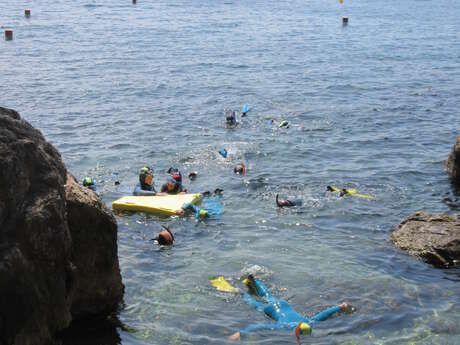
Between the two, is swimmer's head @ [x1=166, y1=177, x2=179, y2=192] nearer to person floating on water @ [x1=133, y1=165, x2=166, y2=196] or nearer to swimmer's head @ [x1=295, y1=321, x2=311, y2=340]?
person floating on water @ [x1=133, y1=165, x2=166, y2=196]

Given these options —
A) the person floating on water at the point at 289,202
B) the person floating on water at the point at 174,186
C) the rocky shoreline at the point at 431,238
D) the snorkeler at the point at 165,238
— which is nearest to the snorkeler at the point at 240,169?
the person floating on water at the point at 174,186

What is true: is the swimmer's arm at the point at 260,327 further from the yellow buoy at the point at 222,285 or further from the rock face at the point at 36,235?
the rock face at the point at 36,235

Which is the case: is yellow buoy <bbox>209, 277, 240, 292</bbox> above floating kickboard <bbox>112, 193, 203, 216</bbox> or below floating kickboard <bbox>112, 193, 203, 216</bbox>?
below

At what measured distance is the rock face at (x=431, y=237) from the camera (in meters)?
12.0

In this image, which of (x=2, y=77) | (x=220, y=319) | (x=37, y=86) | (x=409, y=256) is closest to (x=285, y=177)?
(x=409, y=256)

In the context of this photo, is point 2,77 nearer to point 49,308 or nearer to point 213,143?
point 213,143

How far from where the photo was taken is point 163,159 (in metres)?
18.9

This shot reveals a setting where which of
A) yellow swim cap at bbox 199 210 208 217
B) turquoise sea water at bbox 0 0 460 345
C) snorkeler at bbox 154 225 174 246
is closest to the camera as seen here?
turquoise sea water at bbox 0 0 460 345

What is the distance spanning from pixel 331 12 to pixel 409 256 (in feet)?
139

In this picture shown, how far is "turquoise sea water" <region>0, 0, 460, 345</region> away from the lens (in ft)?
35.1

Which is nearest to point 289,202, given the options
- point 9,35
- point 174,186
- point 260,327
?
point 174,186

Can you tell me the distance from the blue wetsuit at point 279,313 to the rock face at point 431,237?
8.97 ft

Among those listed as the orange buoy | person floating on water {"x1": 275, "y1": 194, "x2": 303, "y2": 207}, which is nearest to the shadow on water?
→ person floating on water {"x1": 275, "y1": 194, "x2": 303, "y2": 207}

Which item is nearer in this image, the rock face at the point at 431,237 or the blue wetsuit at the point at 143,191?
the rock face at the point at 431,237
